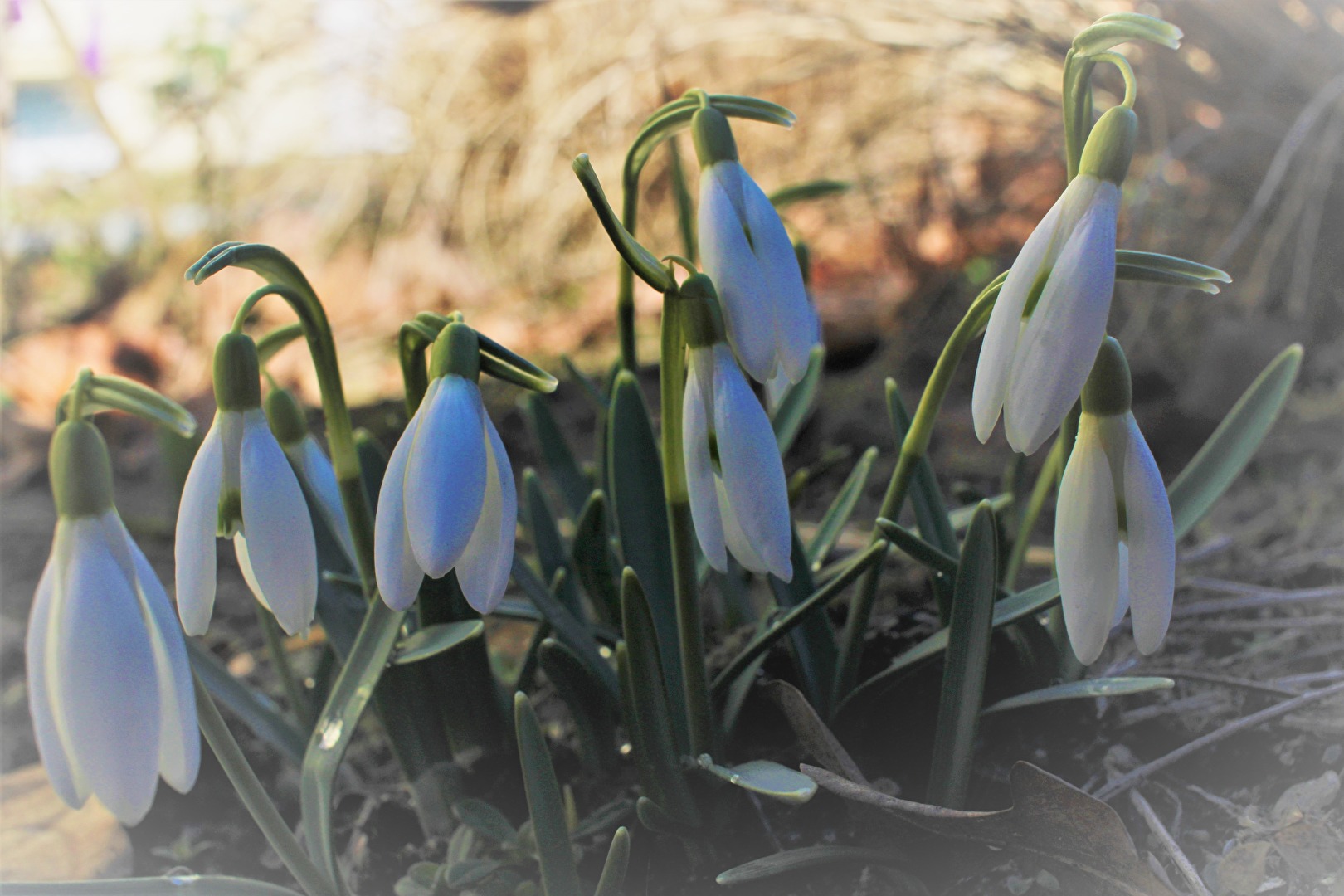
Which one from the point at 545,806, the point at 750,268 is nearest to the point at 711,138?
the point at 750,268

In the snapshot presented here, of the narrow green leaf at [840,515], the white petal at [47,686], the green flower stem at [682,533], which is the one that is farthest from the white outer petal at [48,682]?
the narrow green leaf at [840,515]

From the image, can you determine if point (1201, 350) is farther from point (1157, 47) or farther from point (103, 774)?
point (103, 774)

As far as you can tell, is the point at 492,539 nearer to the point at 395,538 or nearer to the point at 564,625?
the point at 395,538

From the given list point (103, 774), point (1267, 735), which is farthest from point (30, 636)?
point (1267, 735)

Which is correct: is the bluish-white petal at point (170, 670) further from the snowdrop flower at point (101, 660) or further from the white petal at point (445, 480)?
the white petal at point (445, 480)

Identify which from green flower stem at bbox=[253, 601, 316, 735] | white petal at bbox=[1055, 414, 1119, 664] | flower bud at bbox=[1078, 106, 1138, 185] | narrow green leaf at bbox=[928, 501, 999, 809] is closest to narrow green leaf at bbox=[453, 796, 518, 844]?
green flower stem at bbox=[253, 601, 316, 735]

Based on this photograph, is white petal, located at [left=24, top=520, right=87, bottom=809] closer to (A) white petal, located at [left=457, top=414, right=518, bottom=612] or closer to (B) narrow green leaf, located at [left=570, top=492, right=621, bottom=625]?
(A) white petal, located at [left=457, top=414, right=518, bottom=612]
